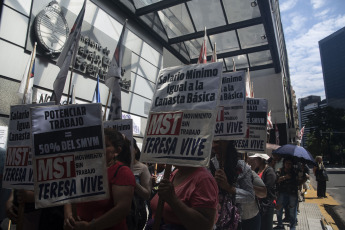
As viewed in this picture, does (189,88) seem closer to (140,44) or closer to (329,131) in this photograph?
(140,44)

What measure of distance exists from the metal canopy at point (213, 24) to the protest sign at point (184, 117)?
8662 millimetres

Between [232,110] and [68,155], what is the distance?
2.27 m

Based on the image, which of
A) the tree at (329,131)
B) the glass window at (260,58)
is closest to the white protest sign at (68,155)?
the glass window at (260,58)

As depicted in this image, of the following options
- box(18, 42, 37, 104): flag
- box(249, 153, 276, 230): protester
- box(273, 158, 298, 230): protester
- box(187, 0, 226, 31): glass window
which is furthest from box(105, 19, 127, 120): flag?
box(187, 0, 226, 31): glass window

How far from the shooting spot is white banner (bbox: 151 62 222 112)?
2343 millimetres

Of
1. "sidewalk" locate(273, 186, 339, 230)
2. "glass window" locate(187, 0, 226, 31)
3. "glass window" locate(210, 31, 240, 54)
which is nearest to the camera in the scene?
"sidewalk" locate(273, 186, 339, 230)

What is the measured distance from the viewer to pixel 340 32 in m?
143

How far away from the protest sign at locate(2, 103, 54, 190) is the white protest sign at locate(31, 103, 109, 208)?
826mm

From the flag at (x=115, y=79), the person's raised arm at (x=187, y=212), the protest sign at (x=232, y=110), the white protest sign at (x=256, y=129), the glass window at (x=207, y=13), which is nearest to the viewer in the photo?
the person's raised arm at (x=187, y=212)

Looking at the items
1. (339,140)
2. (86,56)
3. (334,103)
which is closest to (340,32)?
(334,103)

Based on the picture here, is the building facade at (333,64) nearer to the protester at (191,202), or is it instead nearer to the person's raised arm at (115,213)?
the protester at (191,202)

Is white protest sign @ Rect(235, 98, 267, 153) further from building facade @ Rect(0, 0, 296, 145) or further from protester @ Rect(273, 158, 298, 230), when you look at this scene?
building facade @ Rect(0, 0, 296, 145)

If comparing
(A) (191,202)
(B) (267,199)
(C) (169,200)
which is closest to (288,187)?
(B) (267,199)

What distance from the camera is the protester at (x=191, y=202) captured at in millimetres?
1780
